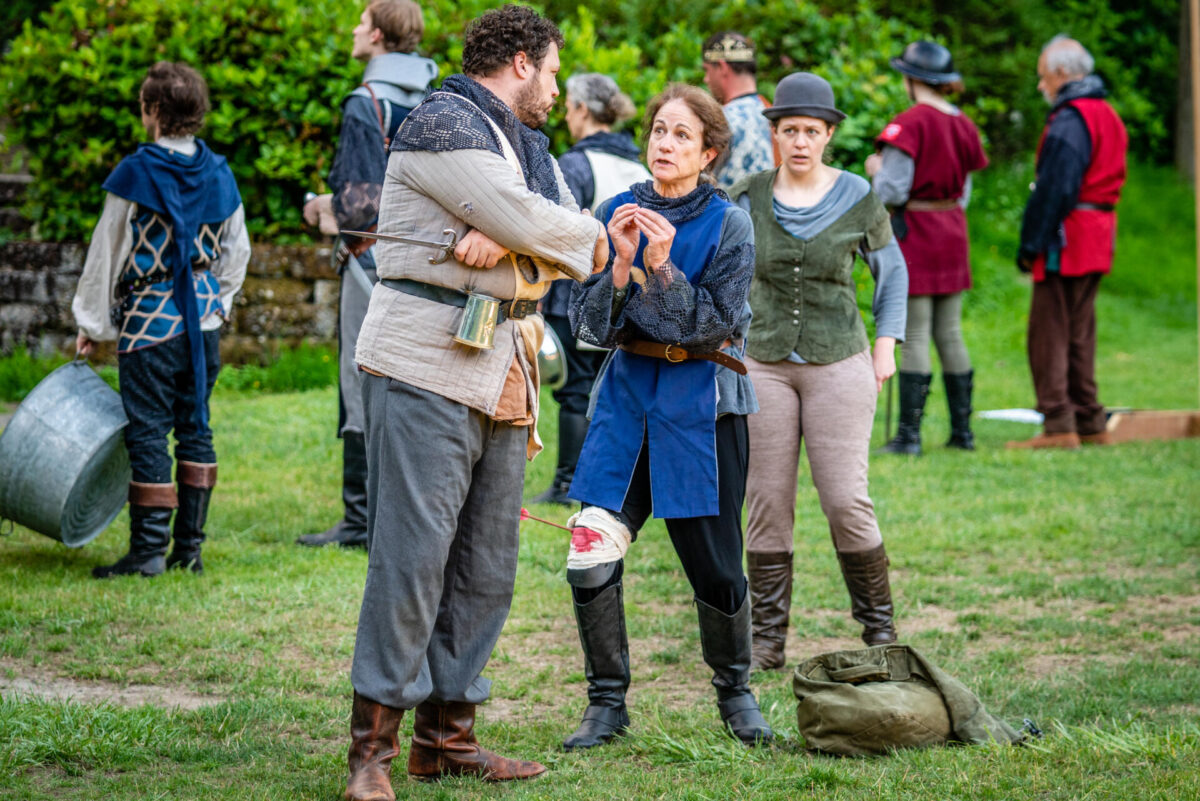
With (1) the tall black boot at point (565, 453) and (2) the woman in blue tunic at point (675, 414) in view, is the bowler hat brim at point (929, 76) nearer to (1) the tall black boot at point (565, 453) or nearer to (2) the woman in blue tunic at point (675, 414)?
(1) the tall black boot at point (565, 453)

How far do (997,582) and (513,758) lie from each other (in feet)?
9.89

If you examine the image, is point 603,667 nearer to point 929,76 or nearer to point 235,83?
point 929,76

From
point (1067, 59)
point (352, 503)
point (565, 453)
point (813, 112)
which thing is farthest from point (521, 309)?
point (1067, 59)

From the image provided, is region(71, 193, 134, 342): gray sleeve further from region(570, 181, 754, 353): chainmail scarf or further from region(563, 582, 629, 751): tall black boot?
region(563, 582, 629, 751): tall black boot

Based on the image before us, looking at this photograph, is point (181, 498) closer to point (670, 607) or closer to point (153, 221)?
point (153, 221)

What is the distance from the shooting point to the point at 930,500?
7688 mm

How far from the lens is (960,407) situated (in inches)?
358

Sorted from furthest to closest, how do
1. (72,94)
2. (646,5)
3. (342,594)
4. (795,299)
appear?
(646,5) → (72,94) → (342,594) → (795,299)

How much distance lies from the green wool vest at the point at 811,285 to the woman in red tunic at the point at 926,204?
12.7ft

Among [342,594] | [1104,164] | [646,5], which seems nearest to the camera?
[342,594]

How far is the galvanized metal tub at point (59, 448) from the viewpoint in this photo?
5.67 m

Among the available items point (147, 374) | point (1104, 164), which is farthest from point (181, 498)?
point (1104, 164)

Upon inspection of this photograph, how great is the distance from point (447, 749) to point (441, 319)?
1.19 meters


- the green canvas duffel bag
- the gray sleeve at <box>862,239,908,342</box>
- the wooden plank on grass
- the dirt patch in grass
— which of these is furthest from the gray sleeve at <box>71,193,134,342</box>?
the wooden plank on grass
